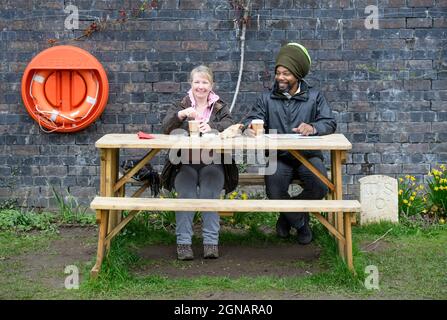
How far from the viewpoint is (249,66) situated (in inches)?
256

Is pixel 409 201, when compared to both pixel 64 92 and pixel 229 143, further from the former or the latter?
pixel 64 92

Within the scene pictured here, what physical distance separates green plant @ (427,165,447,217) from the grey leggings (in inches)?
78.8

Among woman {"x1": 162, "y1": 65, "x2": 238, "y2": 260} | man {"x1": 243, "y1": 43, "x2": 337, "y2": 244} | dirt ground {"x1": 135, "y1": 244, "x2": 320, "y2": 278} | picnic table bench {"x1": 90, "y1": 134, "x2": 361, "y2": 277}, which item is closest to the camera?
picnic table bench {"x1": 90, "y1": 134, "x2": 361, "y2": 277}

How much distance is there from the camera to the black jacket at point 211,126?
5195 millimetres

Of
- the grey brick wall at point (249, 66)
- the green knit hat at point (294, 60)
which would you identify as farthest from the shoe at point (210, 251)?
the grey brick wall at point (249, 66)

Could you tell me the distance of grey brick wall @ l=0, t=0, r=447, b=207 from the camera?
6461mm

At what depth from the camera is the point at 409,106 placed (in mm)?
6535

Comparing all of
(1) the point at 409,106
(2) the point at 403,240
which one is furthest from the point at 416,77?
(2) the point at 403,240

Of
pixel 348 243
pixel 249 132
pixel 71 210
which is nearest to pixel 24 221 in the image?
pixel 71 210

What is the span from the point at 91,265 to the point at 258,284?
116 centimetres

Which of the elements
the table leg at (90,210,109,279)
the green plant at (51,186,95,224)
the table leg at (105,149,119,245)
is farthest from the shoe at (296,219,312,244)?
the green plant at (51,186,95,224)

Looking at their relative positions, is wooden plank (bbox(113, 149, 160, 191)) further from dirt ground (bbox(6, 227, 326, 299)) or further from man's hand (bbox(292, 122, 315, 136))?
man's hand (bbox(292, 122, 315, 136))

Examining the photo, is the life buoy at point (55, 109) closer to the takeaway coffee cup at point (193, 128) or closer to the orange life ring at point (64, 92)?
the orange life ring at point (64, 92)

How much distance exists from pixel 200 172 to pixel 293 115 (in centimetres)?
81
